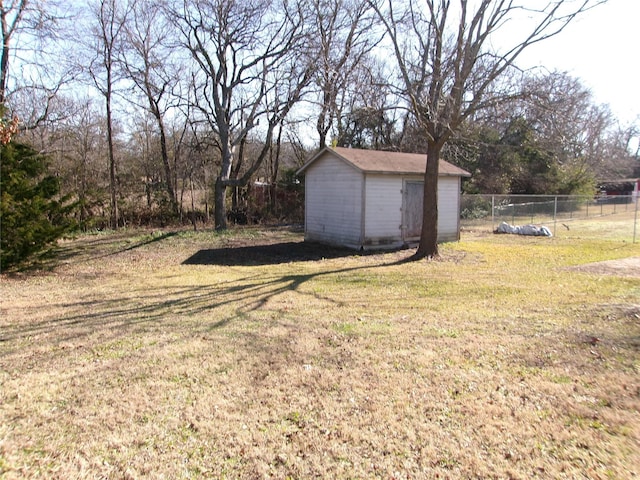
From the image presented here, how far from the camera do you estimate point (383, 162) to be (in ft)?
44.8

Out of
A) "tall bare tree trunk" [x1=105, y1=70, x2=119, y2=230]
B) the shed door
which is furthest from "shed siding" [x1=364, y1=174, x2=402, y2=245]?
"tall bare tree trunk" [x1=105, y1=70, x2=119, y2=230]

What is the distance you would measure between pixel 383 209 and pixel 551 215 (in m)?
14.5

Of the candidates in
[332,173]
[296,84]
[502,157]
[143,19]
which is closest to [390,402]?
[332,173]

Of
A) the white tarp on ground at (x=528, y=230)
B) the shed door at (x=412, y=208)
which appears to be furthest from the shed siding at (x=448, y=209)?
the white tarp on ground at (x=528, y=230)

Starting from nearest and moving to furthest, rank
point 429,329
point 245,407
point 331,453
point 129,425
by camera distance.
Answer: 1. point 331,453
2. point 129,425
3. point 245,407
4. point 429,329

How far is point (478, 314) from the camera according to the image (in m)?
6.06

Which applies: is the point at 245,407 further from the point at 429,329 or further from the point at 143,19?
the point at 143,19

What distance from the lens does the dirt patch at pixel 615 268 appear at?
918cm

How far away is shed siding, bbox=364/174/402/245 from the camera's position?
12891 millimetres

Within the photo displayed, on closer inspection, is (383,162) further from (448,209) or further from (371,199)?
(448,209)

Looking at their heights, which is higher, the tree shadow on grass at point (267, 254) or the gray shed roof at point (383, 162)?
the gray shed roof at point (383, 162)

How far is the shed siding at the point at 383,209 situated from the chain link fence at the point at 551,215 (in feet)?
24.9

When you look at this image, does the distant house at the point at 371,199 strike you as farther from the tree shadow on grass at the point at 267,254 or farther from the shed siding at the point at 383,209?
the tree shadow on grass at the point at 267,254

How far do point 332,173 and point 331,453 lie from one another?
11.7m
